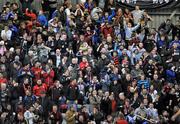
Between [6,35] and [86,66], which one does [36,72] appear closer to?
[86,66]

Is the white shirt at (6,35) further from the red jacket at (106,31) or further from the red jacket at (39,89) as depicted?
the red jacket at (106,31)

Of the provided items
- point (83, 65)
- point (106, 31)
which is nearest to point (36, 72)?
point (83, 65)

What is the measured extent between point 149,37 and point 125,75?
4420 millimetres

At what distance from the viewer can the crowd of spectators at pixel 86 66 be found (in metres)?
36.5

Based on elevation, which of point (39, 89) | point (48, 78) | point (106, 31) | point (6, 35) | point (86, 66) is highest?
point (6, 35)

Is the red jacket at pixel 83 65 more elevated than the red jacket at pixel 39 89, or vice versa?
the red jacket at pixel 83 65

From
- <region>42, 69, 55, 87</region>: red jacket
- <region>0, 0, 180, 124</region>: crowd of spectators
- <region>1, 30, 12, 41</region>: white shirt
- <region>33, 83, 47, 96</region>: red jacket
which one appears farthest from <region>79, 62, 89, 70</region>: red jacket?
<region>1, 30, 12, 41</region>: white shirt

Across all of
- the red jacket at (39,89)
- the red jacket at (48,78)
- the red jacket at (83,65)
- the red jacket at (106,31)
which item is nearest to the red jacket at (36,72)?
the red jacket at (48,78)

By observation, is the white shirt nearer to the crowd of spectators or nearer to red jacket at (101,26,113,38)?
the crowd of spectators

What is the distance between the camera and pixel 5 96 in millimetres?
36656

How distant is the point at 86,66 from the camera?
38.4m

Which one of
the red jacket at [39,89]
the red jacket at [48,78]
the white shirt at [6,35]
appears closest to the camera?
the red jacket at [39,89]

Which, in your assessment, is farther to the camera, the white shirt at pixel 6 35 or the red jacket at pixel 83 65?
the white shirt at pixel 6 35

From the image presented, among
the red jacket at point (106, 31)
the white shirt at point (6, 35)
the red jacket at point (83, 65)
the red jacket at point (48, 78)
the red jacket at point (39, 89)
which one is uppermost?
the white shirt at point (6, 35)
